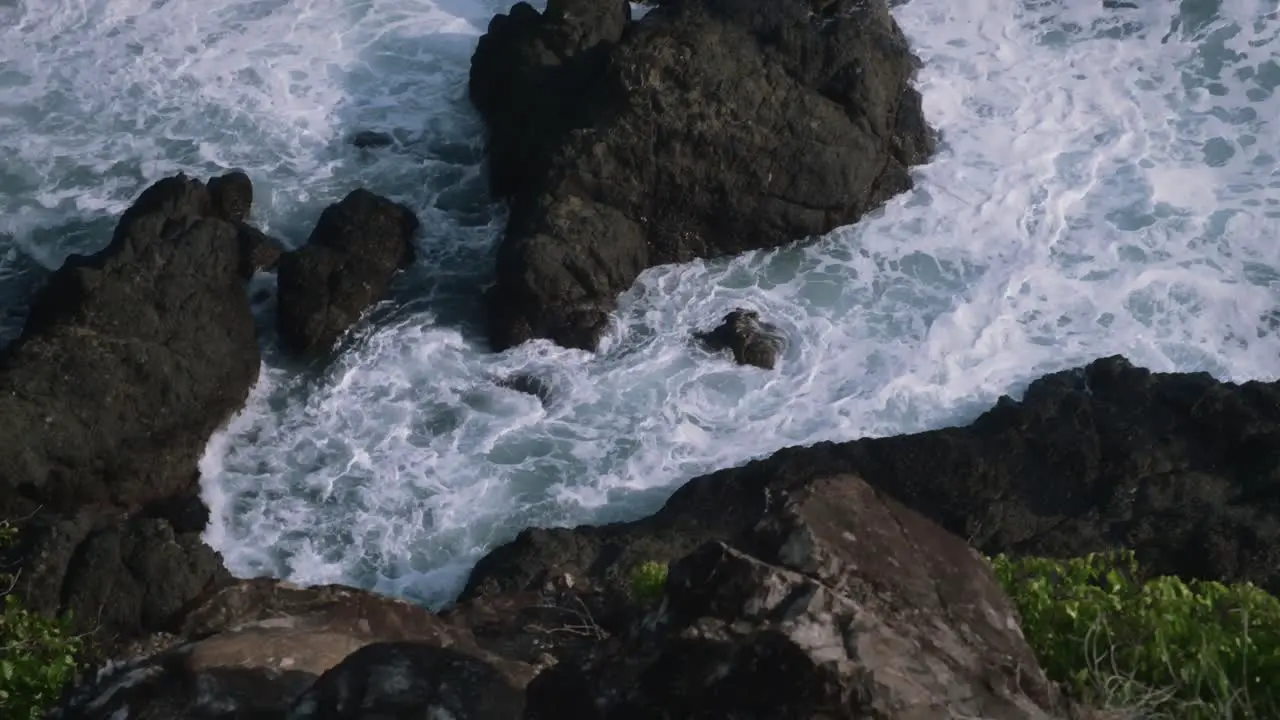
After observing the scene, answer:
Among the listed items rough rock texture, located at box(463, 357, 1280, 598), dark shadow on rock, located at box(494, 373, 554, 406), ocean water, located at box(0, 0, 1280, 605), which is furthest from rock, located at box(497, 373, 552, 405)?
rough rock texture, located at box(463, 357, 1280, 598)

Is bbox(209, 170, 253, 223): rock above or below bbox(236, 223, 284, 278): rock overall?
above

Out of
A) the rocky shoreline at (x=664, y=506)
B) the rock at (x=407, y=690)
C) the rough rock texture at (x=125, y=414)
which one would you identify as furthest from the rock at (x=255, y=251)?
the rock at (x=407, y=690)

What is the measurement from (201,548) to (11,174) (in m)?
8.75

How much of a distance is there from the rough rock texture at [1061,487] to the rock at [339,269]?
3.99m

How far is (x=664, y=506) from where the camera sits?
14430 mm

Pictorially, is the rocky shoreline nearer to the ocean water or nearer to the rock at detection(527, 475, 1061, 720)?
the rock at detection(527, 475, 1061, 720)

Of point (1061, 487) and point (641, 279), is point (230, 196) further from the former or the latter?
point (1061, 487)

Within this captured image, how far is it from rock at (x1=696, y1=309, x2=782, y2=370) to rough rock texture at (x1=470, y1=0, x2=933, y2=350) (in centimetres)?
130

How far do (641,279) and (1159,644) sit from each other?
11455mm

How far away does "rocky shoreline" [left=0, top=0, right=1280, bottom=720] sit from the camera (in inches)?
226

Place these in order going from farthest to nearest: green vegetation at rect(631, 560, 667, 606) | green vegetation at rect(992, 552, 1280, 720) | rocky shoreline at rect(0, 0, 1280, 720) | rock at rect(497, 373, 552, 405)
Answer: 1. rock at rect(497, 373, 552, 405)
2. green vegetation at rect(631, 560, 667, 606)
3. green vegetation at rect(992, 552, 1280, 720)
4. rocky shoreline at rect(0, 0, 1280, 720)

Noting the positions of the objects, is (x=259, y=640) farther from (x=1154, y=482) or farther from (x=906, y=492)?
(x=1154, y=482)

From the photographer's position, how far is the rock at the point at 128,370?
554 inches

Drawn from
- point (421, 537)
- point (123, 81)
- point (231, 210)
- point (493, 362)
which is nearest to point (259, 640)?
point (421, 537)
